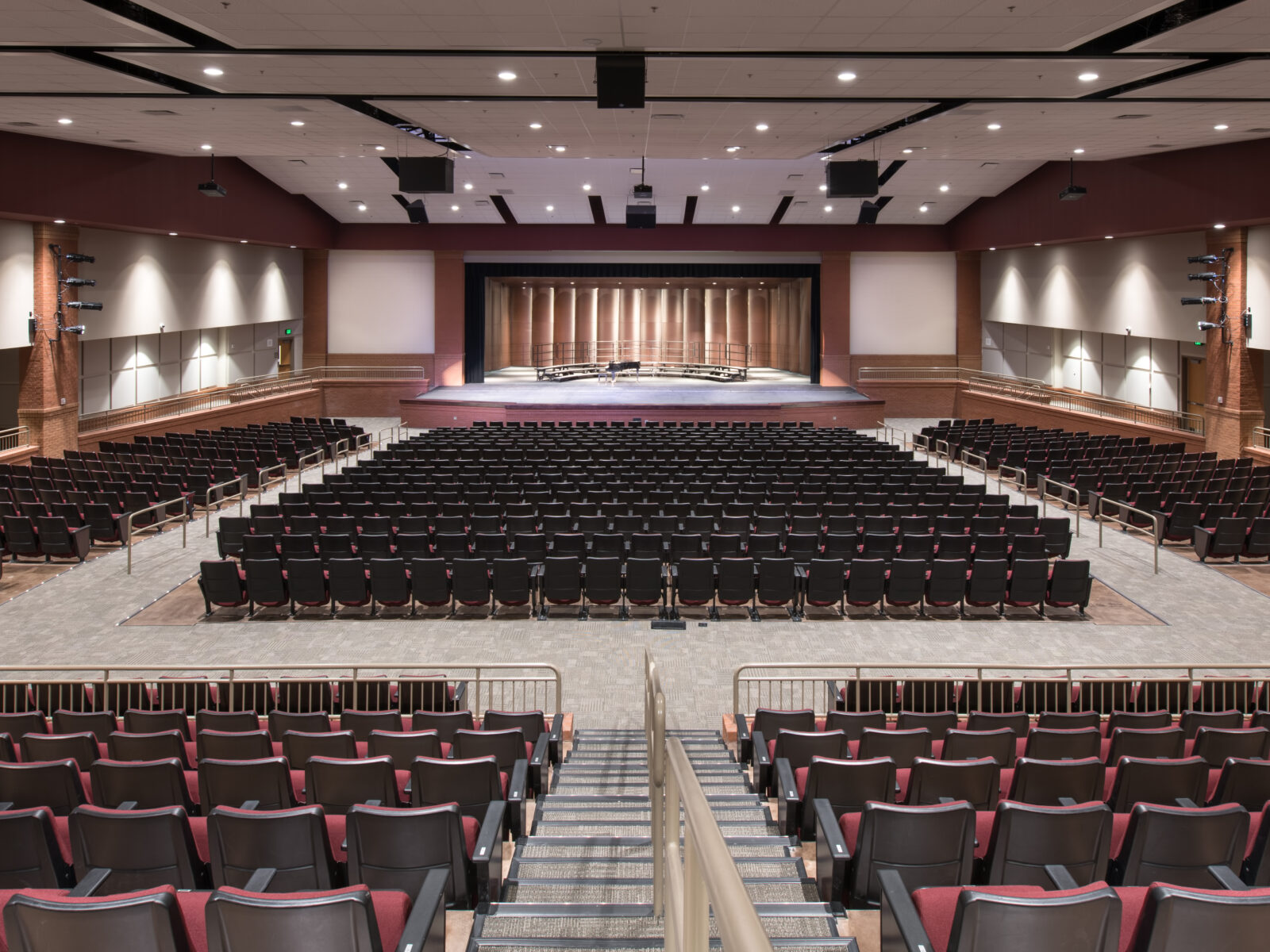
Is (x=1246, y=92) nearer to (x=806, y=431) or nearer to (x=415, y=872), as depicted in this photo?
(x=806, y=431)

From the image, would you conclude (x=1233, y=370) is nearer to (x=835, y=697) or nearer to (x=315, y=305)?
(x=835, y=697)

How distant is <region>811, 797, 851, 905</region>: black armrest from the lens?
4.72m

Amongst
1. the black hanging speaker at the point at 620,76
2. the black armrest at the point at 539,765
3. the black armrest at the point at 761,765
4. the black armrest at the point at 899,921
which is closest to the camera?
the black armrest at the point at 899,921

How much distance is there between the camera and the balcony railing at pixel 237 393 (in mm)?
26312

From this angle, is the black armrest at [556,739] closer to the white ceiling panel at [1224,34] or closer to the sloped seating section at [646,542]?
the sloped seating section at [646,542]

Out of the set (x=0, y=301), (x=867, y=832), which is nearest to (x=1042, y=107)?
(x=867, y=832)

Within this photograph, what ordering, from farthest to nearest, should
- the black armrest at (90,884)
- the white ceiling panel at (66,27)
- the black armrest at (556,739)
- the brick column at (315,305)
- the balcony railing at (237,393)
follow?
the brick column at (315,305) < the balcony railing at (237,393) < the white ceiling panel at (66,27) < the black armrest at (556,739) < the black armrest at (90,884)

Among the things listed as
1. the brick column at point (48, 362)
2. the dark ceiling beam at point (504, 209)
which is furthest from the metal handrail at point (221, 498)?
the dark ceiling beam at point (504, 209)

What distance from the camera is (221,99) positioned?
54.9 feet

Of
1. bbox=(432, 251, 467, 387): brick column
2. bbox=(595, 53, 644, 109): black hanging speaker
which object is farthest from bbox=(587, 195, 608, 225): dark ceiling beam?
bbox=(595, 53, 644, 109): black hanging speaker

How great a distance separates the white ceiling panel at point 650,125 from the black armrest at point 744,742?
1139 cm

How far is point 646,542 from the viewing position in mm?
13484

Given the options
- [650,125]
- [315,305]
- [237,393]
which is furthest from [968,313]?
[237,393]

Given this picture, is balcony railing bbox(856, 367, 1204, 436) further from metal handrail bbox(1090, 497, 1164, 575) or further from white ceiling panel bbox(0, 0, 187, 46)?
white ceiling panel bbox(0, 0, 187, 46)
